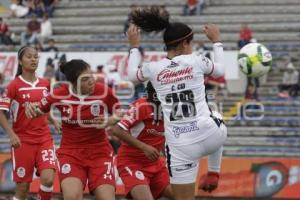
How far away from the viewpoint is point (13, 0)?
26094 millimetres

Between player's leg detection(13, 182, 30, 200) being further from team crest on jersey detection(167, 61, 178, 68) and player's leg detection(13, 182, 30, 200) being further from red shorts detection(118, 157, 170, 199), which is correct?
team crest on jersey detection(167, 61, 178, 68)

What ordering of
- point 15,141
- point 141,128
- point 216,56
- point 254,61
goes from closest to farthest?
point 216,56
point 141,128
point 15,141
point 254,61

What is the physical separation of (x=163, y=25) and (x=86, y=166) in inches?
85.0

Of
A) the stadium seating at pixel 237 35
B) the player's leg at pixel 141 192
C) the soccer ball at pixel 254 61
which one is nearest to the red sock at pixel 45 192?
the player's leg at pixel 141 192

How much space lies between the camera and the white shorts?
7648 millimetres

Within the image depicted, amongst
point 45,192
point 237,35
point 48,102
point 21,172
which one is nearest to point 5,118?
point 21,172

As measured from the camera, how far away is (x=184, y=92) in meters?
7.63

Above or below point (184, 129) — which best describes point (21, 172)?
below

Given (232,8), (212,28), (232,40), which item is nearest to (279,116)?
(232,40)

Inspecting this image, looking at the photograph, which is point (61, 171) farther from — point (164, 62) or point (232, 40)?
point (232, 40)

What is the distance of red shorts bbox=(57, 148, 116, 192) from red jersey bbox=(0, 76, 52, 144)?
60.5 inches

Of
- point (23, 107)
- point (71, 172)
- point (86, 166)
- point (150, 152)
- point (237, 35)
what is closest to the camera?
point (150, 152)

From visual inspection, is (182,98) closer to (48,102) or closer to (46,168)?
(48,102)

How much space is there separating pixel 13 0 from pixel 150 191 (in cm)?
1790
